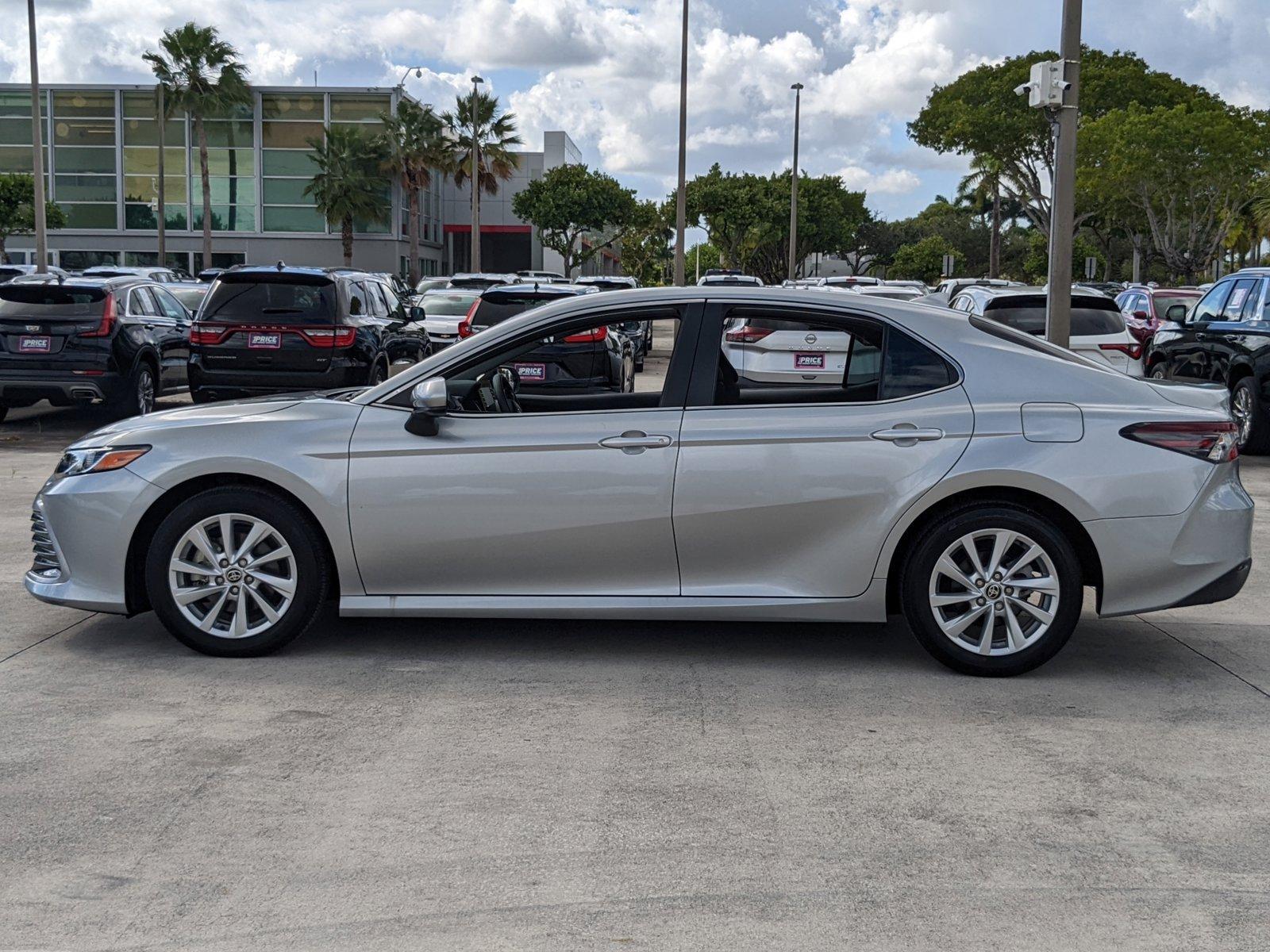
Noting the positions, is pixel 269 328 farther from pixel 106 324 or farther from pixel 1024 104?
pixel 1024 104

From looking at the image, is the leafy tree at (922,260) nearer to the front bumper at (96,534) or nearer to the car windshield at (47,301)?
the car windshield at (47,301)

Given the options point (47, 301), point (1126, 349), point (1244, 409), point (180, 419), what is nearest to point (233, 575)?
point (180, 419)

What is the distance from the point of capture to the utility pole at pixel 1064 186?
14352 mm

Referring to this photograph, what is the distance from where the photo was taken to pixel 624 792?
Answer: 4.54 metres

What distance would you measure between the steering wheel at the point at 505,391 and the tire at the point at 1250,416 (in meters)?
9.69

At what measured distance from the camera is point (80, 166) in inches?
2432

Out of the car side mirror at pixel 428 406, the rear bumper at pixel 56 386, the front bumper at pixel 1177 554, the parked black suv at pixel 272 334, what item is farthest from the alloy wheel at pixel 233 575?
the rear bumper at pixel 56 386

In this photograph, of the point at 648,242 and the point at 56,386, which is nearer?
the point at 56,386

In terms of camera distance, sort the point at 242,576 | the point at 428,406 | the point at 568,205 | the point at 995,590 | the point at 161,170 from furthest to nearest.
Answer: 1. the point at 568,205
2. the point at 161,170
3. the point at 242,576
4. the point at 428,406
5. the point at 995,590

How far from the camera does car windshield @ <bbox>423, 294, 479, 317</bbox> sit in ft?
78.2

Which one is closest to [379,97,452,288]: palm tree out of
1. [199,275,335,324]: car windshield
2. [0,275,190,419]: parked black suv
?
[0,275,190,419]: parked black suv

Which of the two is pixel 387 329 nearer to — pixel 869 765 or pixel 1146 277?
pixel 869 765

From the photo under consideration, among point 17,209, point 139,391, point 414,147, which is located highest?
point 414,147

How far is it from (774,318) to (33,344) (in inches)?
415
